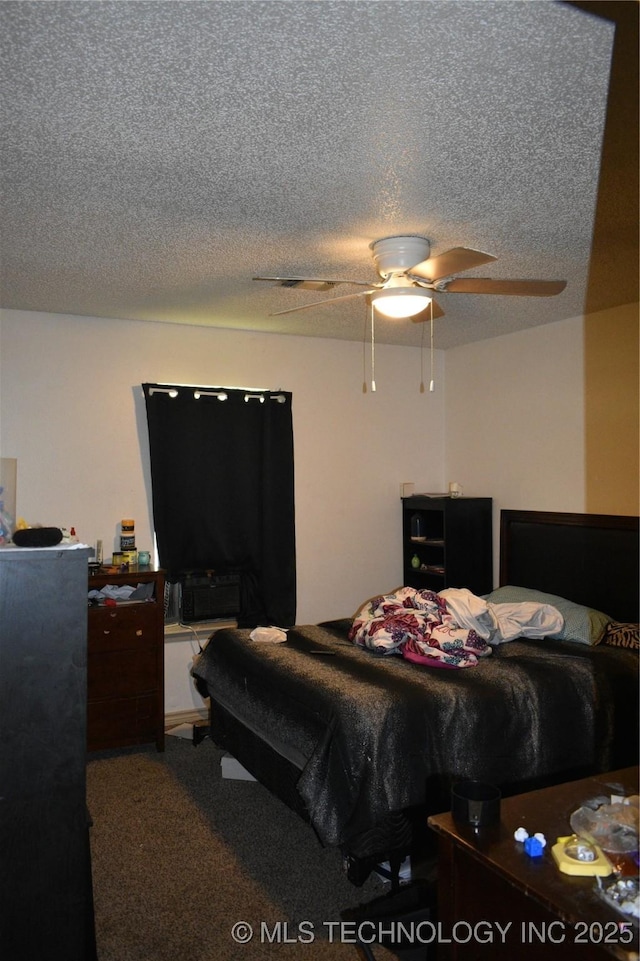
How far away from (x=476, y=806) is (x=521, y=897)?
22 centimetres

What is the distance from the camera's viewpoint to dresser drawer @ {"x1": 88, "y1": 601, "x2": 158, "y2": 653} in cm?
426

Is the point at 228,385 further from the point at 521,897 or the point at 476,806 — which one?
the point at 521,897

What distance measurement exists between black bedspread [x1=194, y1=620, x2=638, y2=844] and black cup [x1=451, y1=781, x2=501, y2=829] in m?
1.06

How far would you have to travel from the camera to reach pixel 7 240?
319 cm

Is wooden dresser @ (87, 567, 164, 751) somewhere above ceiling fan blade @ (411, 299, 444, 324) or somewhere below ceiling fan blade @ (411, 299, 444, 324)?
below

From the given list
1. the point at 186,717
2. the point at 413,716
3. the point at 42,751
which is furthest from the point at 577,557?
the point at 42,751

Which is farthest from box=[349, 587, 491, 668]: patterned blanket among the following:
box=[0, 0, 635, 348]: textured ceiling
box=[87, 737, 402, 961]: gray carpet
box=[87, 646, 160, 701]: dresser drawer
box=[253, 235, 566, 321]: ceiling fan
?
box=[0, 0, 635, 348]: textured ceiling

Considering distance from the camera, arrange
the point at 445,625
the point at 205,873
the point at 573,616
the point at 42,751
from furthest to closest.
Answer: the point at 573,616
the point at 445,625
the point at 205,873
the point at 42,751

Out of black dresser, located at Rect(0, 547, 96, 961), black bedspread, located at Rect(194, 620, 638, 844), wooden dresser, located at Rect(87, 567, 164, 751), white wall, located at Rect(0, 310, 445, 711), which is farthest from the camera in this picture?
white wall, located at Rect(0, 310, 445, 711)

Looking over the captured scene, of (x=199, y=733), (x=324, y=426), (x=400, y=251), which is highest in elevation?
(x=400, y=251)

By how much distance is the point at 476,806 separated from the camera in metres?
1.78

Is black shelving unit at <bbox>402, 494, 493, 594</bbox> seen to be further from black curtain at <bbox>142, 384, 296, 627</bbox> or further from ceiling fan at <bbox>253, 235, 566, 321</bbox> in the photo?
ceiling fan at <bbox>253, 235, 566, 321</bbox>

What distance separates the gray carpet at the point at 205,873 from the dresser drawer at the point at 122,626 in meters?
0.70

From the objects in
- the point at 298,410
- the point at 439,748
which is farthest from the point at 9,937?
the point at 298,410
